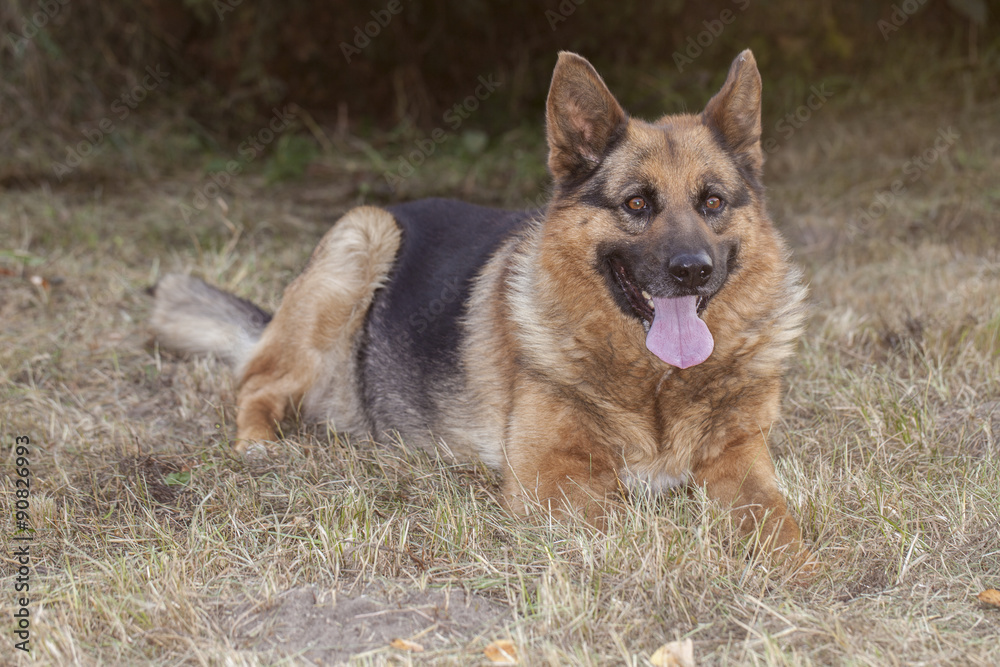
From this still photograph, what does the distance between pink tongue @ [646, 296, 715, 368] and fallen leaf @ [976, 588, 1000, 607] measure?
108 centimetres

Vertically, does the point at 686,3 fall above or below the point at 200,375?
above

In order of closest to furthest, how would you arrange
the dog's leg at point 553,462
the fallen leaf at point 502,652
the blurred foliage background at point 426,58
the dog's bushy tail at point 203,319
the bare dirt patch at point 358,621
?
the fallen leaf at point 502,652 < the bare dirt patch at point 358,621 < the dog's leg at point 553,462 < the dog's bushy tail at point 203,319 < the blurred foliage background at point 426,58

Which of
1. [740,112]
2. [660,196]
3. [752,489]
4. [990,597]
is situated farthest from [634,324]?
[990,597]

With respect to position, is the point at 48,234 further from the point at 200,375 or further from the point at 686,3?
the point at 686,3

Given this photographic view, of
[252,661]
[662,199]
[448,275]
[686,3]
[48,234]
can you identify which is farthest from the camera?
[686,3]

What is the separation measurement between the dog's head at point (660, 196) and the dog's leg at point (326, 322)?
1244mm

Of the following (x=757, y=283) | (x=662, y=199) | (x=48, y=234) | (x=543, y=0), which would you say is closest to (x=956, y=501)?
(x=757, y=283)

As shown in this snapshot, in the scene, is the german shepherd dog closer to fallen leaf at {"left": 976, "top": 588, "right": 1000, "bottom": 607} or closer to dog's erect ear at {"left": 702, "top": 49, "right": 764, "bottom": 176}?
dog's erect ear at {"left": 702, "top": 49, "right": 764, "bottom": 176}

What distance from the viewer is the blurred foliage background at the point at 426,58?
7777 millimetres

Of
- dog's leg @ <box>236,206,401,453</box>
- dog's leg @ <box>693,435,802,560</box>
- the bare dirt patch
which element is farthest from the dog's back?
the bare dirt patch

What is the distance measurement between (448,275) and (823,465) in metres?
1.76

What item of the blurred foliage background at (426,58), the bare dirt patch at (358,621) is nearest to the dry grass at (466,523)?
the bare dirt patch at (358,621)

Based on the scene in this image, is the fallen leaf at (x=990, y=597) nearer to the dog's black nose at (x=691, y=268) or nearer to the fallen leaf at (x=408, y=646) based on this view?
the dog's black nose at (x=691, y=268)

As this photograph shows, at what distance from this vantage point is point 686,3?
840 centimetres
